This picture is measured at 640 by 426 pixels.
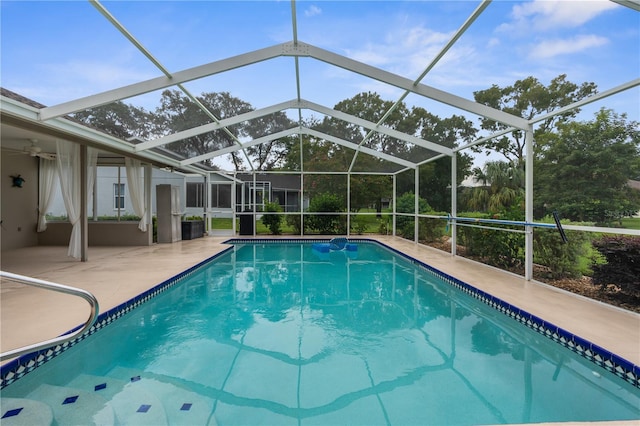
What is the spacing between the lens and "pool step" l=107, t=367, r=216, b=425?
2.28 metres

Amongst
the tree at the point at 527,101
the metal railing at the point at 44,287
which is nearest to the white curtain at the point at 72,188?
the metal railing at the point at 44,287

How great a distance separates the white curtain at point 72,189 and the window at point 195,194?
729 centimetres

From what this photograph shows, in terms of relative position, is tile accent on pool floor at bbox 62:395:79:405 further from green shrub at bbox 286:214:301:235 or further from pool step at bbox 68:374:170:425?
green shrub at bbox 286:214:301:235

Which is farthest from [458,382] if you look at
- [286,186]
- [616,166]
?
[286,186]

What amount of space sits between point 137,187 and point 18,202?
9.65 ft

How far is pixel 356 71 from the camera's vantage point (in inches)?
221

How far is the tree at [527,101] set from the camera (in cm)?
502

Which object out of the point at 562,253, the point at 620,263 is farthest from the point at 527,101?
the point at 620,263

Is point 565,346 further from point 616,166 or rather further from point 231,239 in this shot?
point 231,239

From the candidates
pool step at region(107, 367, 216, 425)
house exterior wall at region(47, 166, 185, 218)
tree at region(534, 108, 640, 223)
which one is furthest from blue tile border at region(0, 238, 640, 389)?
house exterior wall at region(47, 166, 185, 218)

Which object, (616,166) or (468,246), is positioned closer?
(616,166)

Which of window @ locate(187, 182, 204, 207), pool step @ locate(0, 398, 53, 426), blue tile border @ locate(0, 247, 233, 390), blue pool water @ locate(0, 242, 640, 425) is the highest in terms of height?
window @ locate(187, 182, 204, 207)

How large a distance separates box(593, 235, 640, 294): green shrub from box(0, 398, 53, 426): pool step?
224 inches

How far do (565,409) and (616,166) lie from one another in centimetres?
337
